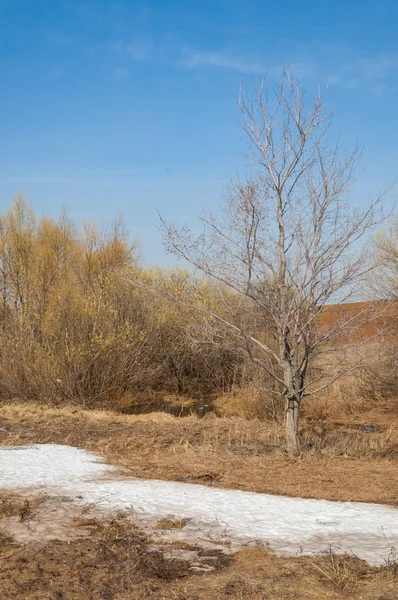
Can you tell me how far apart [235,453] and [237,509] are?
324cm

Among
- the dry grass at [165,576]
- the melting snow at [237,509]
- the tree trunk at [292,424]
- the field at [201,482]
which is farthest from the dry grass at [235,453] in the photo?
the dry grass at [165,576]

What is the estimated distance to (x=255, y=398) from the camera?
52.2ft

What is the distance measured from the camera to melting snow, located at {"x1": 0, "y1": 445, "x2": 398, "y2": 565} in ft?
18.9

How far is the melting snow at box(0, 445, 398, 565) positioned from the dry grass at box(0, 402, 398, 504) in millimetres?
536

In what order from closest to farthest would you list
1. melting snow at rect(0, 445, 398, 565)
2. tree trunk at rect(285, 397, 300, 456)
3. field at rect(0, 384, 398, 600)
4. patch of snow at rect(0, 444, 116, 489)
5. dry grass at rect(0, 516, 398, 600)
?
dry grass at rect(0, 516, 398, 600), field at rect(0, 384, 398, 600), melting snow at rect(0, 445, 398, 565), patch of snow at rect(0, 444, 116, 489), tree trunk at rect(285, 397, 300, 456)

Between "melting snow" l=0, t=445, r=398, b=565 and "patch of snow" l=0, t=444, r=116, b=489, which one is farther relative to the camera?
"patch of snow" l=0, t=444, r=116, b=489

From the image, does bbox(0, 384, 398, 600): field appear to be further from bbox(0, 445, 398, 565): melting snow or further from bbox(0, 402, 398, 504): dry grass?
bbox(0, 445, 398, 565): melting snow

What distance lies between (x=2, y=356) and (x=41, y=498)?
434 inches

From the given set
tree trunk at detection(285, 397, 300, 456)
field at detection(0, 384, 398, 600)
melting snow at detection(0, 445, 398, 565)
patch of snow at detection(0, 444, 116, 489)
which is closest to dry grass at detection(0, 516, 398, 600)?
field at detection(0, 384, 398, 600)

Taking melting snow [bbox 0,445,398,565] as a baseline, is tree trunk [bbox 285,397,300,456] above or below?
above

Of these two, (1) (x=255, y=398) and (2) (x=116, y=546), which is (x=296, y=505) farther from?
(1) (x=255, y=398)

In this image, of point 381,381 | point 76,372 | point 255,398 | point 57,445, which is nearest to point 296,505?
point 57,445

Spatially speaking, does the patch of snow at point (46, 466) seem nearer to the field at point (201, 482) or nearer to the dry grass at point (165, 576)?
the field at point (201, 482)

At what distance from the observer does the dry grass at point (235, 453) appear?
8.19m
